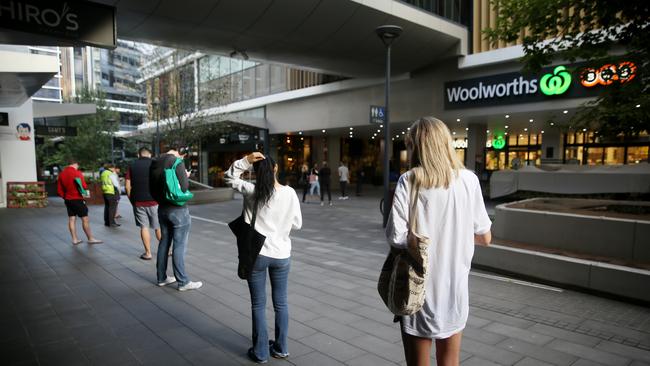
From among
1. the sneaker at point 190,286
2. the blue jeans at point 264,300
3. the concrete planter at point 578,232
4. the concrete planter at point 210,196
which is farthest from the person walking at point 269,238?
the concrete planter at point 210,196

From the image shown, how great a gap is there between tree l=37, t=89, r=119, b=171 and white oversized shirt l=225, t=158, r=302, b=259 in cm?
3064

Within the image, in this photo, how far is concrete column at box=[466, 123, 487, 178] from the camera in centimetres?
1850

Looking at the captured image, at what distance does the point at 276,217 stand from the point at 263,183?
0.30 metres

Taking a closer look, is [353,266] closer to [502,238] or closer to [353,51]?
[502,238]

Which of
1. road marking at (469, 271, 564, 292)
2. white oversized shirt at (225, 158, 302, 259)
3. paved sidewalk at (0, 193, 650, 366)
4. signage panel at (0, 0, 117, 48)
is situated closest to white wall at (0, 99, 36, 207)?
paved sidewalk at (0, 193, 650, 366)

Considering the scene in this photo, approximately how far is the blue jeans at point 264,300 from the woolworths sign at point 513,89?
12.5 meters

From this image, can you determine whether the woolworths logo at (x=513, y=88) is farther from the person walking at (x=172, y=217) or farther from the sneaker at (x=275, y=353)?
the sneaker at (x=275, y=353)

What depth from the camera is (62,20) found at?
187 inches

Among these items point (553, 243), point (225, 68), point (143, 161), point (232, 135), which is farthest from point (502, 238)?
point (225, 68)

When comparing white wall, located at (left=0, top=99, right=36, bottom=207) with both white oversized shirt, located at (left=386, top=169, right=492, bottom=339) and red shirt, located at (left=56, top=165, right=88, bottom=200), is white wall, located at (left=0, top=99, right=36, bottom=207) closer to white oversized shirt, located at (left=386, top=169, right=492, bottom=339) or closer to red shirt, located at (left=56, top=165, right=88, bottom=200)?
red shirt, located at (left=56, top=165, right=88, bottom=200)

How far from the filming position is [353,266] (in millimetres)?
6613

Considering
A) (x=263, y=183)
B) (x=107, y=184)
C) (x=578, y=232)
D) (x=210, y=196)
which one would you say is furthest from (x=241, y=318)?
(x=210, y=196)

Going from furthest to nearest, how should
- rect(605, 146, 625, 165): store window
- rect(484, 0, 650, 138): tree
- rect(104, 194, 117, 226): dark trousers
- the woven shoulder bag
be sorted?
rect(605, 146, 625, 165): store window → rect(104, 194, 117, 226): dark trousers → rect(484, 0, 650, 138): tree → the woven shoulder bag

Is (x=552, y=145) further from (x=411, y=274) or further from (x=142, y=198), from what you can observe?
(x=411, y=274)
